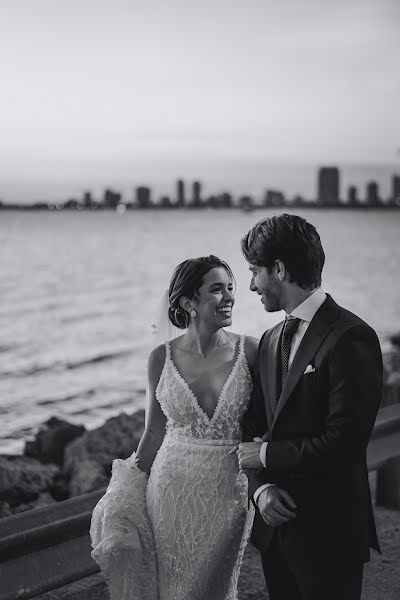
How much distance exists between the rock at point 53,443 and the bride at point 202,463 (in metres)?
7.59

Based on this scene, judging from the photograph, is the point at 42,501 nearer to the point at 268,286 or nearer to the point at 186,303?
the point at 186,303

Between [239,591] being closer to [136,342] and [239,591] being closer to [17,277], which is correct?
[136,342]

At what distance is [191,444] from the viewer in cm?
351

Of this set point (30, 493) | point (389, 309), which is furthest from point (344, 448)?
point (389, 309)

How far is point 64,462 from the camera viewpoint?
9.66 metres

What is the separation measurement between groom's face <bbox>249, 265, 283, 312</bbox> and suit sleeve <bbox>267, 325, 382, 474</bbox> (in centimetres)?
29

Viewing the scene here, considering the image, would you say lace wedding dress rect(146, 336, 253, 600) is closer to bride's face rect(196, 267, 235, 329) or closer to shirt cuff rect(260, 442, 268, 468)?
bride's face rect(196, 267, 235, 329)

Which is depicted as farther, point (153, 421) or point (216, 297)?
point (153, 421)

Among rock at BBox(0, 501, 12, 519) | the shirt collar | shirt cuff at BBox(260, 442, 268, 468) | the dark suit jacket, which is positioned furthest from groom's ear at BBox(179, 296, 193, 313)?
rock at BBox(0, 501, 12, 519)

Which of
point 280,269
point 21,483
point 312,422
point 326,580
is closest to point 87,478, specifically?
point 21,483

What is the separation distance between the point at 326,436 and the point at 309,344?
33 cm

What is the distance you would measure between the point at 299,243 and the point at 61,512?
2123 millimetres

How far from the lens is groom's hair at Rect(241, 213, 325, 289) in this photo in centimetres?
A: 268

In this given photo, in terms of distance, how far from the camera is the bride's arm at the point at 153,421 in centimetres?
362
